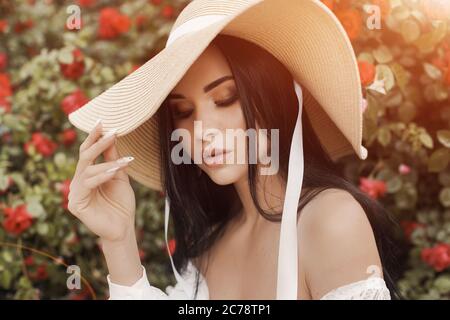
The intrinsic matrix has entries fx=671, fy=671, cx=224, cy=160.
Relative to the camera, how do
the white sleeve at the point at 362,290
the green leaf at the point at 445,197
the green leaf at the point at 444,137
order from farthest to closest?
1. the green leaf at the point at 445,197
2. the green leaf at the point at 444,137
3. the white sleeve at the point at 362,290

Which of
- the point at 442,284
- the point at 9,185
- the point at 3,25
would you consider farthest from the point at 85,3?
the point at 442,284

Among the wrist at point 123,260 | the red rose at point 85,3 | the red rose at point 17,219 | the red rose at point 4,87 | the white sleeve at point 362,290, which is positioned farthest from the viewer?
the red rose at point 85,3

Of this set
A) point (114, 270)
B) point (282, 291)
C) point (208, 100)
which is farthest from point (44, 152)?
point (282, 291)

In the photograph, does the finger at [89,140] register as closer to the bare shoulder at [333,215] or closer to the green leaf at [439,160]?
the bare shoulder at [333,215]

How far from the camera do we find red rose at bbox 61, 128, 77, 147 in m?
2.70

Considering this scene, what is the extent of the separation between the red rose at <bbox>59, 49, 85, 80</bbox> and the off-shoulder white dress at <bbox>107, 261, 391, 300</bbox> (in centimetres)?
103

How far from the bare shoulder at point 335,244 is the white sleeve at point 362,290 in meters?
0.03

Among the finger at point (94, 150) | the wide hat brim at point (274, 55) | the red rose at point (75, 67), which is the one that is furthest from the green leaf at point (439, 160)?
the red rose at point (75, 67)

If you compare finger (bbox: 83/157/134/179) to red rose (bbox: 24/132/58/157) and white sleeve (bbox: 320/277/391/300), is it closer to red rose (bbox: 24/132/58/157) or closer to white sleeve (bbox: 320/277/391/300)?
white sleeve (bbox: 320/277/391/300)

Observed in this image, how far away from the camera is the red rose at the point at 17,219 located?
98.5 inches

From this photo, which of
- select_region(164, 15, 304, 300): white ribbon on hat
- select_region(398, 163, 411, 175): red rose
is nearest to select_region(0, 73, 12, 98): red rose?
select_region(164, 15, 304, 300): white ribbon on hat

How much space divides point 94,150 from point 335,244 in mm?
603

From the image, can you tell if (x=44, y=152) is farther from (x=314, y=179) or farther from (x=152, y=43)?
(x=314, y=179)

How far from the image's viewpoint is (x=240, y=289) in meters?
1.88
